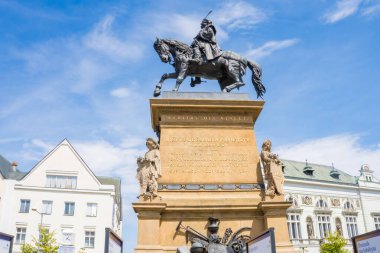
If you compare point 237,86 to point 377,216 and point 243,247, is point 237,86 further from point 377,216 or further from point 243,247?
point 377,216

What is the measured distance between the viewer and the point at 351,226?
61.9m

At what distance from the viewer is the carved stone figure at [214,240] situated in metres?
11.5

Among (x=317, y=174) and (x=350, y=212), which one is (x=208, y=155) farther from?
(x=317, y=174)

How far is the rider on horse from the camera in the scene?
15516mm

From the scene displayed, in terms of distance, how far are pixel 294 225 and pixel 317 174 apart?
12.5 metres

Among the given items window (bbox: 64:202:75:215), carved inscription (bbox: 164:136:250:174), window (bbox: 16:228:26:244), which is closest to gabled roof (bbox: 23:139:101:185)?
window (bbox: 64:202:75:215)

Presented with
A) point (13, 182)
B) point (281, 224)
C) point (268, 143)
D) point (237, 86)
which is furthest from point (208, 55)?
point (13, 182)

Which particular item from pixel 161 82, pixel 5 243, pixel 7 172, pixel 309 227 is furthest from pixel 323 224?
pixel 5 243

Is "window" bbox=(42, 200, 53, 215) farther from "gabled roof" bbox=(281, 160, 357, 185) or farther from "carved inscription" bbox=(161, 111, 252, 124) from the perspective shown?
"carved inscription" bbox=(161, 111, 252, 124)

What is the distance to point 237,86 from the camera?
15.4 metres

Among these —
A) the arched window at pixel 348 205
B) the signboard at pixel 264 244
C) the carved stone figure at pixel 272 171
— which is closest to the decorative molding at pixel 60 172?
the carved stone figure at pixel 272 171

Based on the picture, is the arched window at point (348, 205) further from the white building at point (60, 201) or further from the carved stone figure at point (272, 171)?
the carved stone figure at point (272, 171)

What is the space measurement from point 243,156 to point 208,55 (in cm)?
417

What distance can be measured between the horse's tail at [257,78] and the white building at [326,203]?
4415 centimetres
